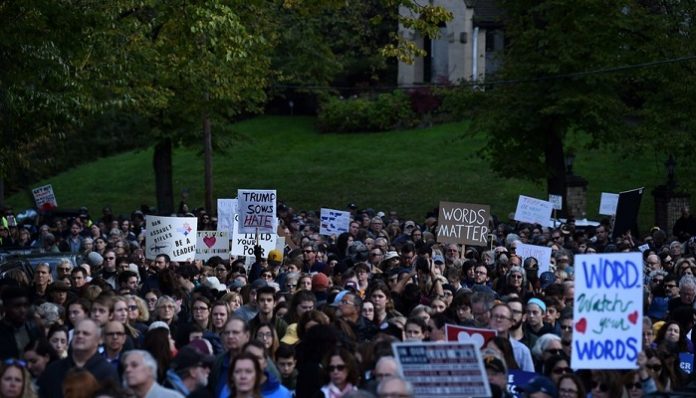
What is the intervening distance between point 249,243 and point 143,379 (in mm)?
13298

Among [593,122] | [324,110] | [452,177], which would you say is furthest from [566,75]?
[324,110]

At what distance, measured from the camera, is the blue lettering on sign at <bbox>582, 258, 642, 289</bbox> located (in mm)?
10070

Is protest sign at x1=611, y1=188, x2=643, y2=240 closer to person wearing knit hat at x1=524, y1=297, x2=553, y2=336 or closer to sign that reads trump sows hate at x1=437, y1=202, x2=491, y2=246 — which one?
sign that reads trump sows hate at x1=437, y1=202, x2=491, y2=246

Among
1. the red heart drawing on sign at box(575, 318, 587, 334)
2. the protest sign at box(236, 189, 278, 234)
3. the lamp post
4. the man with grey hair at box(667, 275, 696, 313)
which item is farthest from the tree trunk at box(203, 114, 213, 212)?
the red heart drawing on sign at box(575, 318, 587, 334)

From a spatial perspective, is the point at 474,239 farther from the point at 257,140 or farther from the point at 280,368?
the point at 257,140

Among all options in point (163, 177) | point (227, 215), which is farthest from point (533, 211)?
point (163, 177)

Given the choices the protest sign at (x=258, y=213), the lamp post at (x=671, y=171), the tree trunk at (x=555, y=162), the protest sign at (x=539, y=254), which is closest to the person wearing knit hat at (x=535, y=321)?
the protest sign at (x=539, y=254)

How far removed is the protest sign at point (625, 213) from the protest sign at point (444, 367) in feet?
64.5

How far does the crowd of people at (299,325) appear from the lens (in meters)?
9.97

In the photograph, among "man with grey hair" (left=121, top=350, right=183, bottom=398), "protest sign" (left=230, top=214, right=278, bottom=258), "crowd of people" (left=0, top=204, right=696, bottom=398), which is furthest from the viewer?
"protest sign" (left=230, top=214, right=278, bottom=258)

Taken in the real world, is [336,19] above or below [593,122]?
above

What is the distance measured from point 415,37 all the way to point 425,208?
59.2ft

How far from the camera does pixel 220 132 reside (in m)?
44.8

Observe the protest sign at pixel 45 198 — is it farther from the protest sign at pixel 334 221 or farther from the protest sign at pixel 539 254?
the protest sign at pixel 539 254
